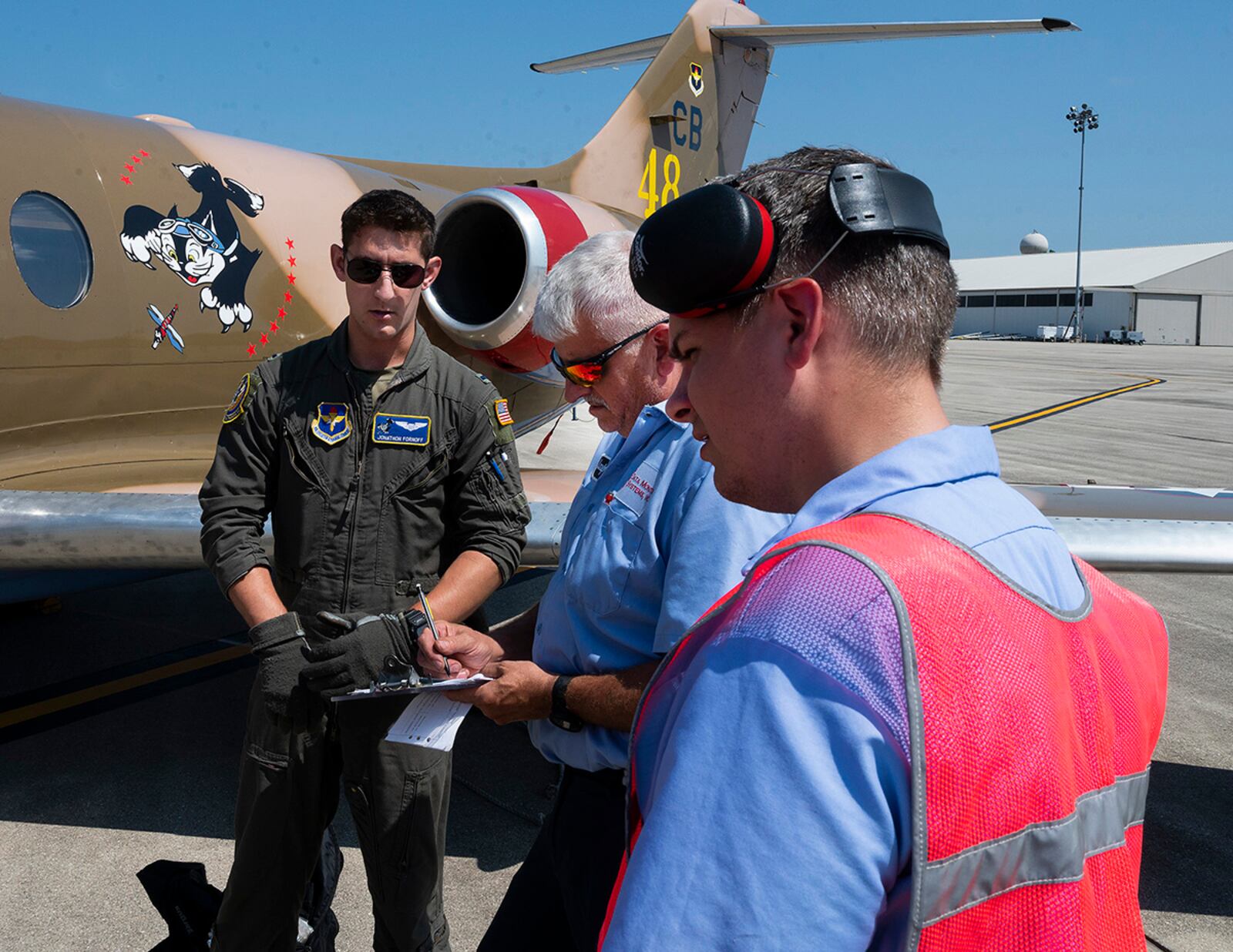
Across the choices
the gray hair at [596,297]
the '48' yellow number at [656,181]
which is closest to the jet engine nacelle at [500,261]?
the '48' yellow number at [656,181]

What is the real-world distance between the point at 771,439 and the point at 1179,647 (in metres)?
6.88

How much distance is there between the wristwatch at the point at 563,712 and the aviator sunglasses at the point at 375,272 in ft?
4.93

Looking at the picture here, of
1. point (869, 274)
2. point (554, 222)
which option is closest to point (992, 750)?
point (869, 274)

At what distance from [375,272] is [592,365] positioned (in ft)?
3.81

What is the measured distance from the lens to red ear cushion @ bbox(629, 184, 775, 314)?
1.02 metres

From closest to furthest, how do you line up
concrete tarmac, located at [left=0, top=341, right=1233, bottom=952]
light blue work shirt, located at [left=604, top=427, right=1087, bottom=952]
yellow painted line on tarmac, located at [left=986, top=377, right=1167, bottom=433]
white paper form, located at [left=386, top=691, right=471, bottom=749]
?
light blue work shirt, located at [left=604, top=427, right=1087, bottom=952], white paper form, located at [left=386, top=691, right=471, bottom=749], concrete tarmac, located at [left=0, top=341, right=1233, bottom=952], yellow painted line on tarmac, located at [left=986, top=377, right=1167, bottom=433]

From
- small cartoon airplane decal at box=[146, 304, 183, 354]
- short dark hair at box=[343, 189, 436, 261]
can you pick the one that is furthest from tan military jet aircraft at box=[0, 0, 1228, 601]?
short dark hair at box=[343, 189, 436, 261]

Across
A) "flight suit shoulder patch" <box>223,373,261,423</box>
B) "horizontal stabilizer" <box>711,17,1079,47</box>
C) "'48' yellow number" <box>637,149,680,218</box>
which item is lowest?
"flight suit shoulder patch" <box>223,373,261,423</box>

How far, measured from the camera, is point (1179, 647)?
6.81 m

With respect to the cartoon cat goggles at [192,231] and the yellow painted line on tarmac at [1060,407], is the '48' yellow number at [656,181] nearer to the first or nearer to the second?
the cartoon cat goggles at [192,231]

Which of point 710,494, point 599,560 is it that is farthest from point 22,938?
point 710,494

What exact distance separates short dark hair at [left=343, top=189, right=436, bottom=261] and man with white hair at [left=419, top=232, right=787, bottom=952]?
1045mm

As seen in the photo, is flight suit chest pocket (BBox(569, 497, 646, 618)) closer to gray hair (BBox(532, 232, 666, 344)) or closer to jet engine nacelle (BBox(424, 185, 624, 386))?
gray hair (BBox(532, 232, 666, 344))

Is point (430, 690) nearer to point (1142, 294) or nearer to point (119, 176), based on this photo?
point (119, 176)
